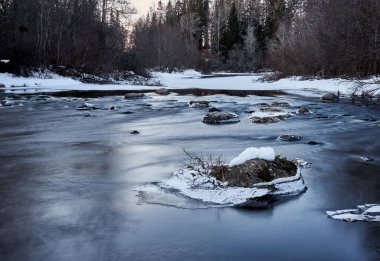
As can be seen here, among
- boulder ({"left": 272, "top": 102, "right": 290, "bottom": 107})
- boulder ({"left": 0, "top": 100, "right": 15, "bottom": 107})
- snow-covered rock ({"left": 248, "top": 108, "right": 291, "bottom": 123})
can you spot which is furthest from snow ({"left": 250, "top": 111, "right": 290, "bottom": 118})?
boulder ({"left": 0, "top": 100, "right": 15, "bottom": 107})

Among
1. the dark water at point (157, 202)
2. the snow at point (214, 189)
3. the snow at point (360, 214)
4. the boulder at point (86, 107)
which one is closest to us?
the dark water at point (157, 202)

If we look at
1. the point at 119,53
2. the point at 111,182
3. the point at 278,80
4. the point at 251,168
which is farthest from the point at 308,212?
the point at 119,53

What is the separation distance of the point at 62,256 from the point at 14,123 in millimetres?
12016

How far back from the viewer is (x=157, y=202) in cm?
693

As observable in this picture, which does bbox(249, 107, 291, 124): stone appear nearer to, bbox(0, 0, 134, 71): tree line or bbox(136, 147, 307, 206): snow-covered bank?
bbox(136, 147, 307, 206): snow-covered bank

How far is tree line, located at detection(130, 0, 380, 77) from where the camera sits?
94.7 ft

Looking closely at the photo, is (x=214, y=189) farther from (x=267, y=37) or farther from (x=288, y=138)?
(x=267, y=37)

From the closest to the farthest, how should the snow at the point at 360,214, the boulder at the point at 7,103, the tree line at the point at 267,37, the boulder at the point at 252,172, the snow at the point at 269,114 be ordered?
the snow at the point at 360,214 → the boulder at the point at 252,172 → the snow at the point at 269,114 → the boulder at the point at 7,103 → the tree line at the point at 267,37

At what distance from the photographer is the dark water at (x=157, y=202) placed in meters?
5.34

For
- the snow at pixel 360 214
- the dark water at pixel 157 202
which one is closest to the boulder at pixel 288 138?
the dark water at pixel 157 202

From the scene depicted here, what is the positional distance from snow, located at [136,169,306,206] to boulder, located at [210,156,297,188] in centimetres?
10

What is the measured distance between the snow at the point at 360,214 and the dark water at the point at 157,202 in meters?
0.16

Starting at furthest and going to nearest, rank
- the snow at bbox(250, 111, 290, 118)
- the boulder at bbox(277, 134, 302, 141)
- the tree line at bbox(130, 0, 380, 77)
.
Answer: the tree line at bbox(130, 0, 380, 77) < the snow at bbox(250, 111, 290, 118) < the boulder at bbox(277, 134, 302, 141)

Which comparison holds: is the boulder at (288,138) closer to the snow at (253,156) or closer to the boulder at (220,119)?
the boulder at (220,119)
